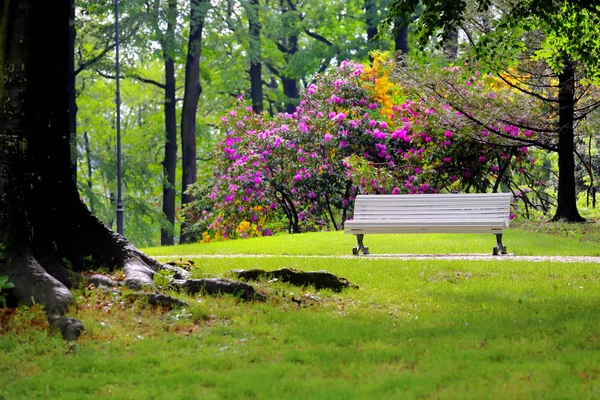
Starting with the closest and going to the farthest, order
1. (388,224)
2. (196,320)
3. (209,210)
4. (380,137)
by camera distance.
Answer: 1. (196,320)
2. (388,224)
3. (380,137)
4. (209,210)

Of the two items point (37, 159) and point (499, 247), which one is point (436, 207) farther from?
point (37, 159)

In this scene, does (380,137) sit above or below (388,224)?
above

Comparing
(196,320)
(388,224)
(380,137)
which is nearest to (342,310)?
(196,320)

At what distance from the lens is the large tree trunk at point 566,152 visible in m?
18.4

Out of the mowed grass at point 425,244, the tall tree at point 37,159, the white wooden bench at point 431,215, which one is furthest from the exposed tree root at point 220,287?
the mowed grass at point 425,244

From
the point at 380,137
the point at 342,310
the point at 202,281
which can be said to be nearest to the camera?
the point at 342,310

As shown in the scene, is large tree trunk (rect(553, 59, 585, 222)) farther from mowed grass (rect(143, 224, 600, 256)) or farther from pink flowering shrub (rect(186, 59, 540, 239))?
pink flowering shrub (rect(186, 59, 540, 239))

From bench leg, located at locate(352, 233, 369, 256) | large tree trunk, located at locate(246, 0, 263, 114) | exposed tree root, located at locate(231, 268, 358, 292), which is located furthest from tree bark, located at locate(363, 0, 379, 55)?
exposed tree root, located at locate(231, 268, 358, 292)

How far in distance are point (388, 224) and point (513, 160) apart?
8.90m

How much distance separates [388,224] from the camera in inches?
543

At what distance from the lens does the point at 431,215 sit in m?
14.2

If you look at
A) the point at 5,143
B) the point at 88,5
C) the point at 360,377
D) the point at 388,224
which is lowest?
the point at 360,377

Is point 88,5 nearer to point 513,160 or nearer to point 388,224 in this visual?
point 513,160

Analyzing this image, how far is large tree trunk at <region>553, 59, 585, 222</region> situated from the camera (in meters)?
18.4
